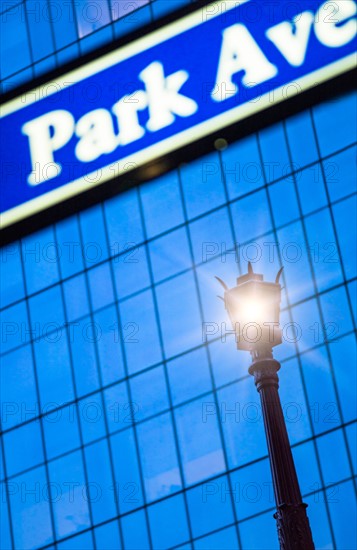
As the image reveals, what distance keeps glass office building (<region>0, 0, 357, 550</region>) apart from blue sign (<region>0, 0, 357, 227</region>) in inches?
275

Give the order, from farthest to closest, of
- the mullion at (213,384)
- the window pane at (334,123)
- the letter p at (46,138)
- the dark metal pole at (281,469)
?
the window pane at (334,123) → the mullion at (213,384) → the letter p at (46,138) → the dark metal pole at (281,469)

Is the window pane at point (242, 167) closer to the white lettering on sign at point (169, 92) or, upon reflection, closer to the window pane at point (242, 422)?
the window pane at point (242, 422)

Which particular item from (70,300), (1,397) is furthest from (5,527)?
Answer: (70,300)

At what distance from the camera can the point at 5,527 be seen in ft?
117

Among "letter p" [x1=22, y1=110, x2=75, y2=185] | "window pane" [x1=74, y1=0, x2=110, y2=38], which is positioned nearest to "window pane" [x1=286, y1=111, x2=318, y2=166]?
"window pane" [x1=74, y1=0, x2=110, y2=38]

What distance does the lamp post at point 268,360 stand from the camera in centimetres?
1304

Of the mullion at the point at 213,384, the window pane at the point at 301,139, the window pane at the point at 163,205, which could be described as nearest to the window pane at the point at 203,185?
the mullion at the point at 213,384

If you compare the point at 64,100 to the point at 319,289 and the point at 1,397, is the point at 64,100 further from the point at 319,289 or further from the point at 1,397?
the point at 1,397

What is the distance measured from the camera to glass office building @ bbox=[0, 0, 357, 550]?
31.2 m

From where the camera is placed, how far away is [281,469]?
13.1 metres

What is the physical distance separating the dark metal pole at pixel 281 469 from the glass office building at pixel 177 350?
16704 mm

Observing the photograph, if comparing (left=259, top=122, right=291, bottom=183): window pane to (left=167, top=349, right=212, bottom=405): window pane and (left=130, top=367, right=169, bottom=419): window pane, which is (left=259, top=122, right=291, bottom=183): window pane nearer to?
(left=167, top=349, right=212, bottom=405): window pane

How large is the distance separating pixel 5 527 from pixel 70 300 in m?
6.43

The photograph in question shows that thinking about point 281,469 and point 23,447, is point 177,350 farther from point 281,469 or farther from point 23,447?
point 281,469
